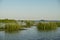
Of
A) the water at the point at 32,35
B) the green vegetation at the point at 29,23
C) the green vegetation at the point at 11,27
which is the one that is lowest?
the water at the point at 32,35

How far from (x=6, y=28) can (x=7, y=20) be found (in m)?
0.17

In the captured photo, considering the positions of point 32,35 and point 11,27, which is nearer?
point 11,27

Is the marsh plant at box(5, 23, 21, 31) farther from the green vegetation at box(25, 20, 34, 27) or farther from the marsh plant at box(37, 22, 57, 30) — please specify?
the marsh plant at box(37, 22, 57, 30)

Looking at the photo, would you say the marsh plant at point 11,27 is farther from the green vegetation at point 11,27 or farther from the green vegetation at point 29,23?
the green vegetation at point 29,23

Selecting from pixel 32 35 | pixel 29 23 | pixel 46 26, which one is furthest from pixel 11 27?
pixel 46 26

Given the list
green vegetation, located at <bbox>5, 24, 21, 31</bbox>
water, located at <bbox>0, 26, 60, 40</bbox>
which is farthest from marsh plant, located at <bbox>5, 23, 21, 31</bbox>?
water, located at <bbox>0, 26, 60, 40</bbox>

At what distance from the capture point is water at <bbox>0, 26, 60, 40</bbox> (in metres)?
3.14

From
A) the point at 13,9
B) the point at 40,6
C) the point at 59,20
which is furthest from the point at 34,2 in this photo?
the point at 59,20

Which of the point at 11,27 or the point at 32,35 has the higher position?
the point at 11,27

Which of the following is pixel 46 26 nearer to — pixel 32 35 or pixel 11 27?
pixel 32 35

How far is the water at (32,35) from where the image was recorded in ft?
10.3

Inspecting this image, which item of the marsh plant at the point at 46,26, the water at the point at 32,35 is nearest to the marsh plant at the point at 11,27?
the water at the point at 32,35

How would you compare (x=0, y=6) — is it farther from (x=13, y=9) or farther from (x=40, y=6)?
(x=40, y=6)

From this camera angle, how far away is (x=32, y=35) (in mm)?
3207
